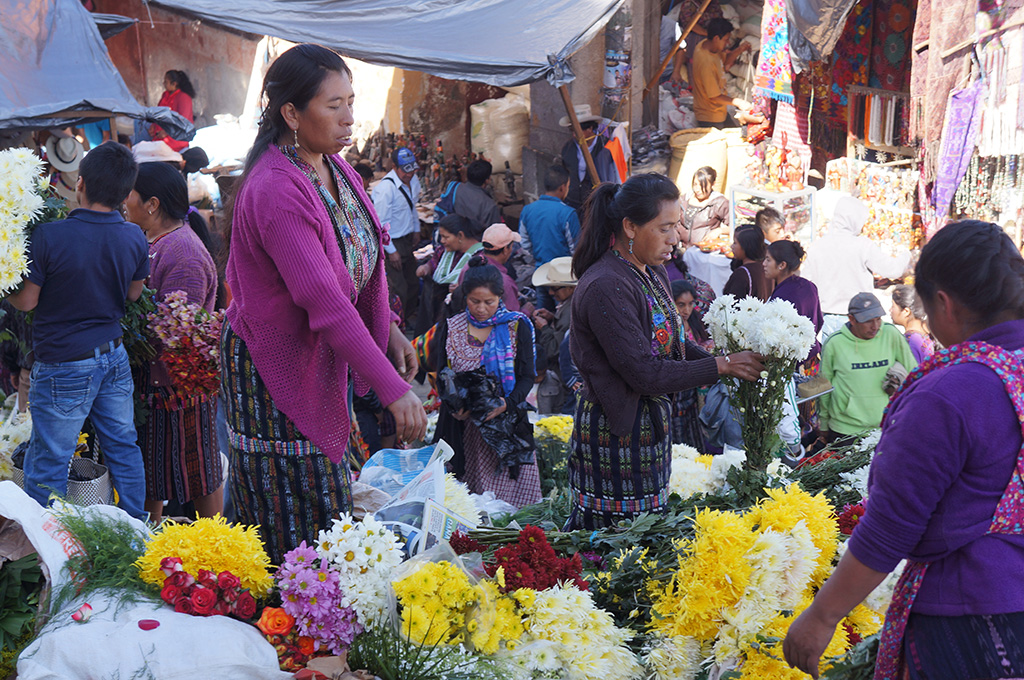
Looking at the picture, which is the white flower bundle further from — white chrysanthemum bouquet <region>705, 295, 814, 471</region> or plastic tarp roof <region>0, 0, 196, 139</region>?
plastic tarp roof <region>0, 0, 196, 139</region>

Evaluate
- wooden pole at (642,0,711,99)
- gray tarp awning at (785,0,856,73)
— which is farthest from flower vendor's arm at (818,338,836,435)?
wooden pole at (642,0,711,99)

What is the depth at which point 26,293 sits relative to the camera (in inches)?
147

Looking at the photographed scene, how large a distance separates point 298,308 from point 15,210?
174 cm

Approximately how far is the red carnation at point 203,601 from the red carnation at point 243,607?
6cm

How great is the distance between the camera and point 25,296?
3734 mm

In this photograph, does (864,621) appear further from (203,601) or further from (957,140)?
(957,140)

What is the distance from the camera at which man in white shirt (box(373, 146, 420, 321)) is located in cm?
888

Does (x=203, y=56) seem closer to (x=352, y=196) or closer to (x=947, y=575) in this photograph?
(x=352, y=196)

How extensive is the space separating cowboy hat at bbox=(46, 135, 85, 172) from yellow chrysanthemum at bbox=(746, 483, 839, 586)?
263 inches

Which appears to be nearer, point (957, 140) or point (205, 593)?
point (205, 593)

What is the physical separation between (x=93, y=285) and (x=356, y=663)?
90.2 inches

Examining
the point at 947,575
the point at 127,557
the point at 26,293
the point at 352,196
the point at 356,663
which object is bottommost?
the point at 356,663

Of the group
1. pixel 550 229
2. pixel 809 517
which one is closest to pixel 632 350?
pixel 809 517

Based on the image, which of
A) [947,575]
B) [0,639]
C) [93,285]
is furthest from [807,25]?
[0,639]
